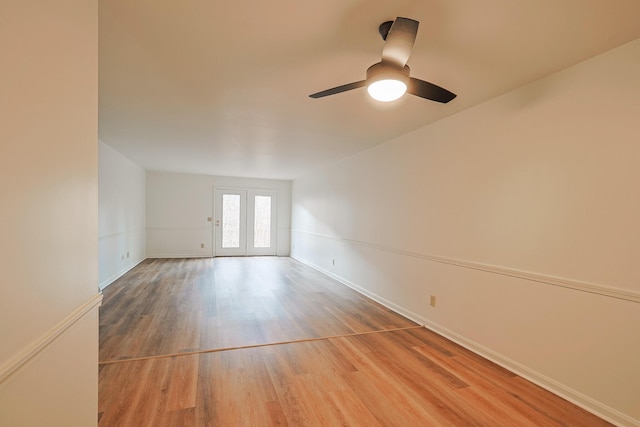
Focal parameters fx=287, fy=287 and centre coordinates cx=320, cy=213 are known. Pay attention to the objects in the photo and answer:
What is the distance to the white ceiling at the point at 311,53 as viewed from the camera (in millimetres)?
1504

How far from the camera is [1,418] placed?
75 cm

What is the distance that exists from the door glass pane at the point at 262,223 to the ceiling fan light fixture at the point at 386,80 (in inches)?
271

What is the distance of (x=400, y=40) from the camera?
4.58 ft

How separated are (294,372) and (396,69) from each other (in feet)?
7.28

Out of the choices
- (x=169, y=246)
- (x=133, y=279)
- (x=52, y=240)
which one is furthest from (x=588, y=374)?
(x=169, y=246)

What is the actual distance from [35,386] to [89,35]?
1.39 meters

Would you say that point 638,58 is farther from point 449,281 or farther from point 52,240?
point 52,240

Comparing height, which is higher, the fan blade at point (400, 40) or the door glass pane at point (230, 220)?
the fan blade at point (400, 40)

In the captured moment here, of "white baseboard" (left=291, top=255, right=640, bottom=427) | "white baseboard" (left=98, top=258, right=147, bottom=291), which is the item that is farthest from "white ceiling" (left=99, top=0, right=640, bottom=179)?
"white baseboard" (left=98, top=258, right=147, bottom=291)

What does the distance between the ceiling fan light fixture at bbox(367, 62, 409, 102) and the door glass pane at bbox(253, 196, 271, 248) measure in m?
6.88

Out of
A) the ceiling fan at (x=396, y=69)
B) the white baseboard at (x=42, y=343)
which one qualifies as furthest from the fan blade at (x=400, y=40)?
the white baseboard at (x=42, y=343)

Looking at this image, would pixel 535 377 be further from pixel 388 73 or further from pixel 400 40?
pixel 400 40

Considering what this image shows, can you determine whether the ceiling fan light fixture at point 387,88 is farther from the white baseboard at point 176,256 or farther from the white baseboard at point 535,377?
the white baseboard at point 176,256

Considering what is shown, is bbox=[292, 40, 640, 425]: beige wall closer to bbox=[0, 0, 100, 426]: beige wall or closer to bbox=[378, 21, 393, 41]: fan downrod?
bbox=[378, 21, 393, 41]: fan downrod
